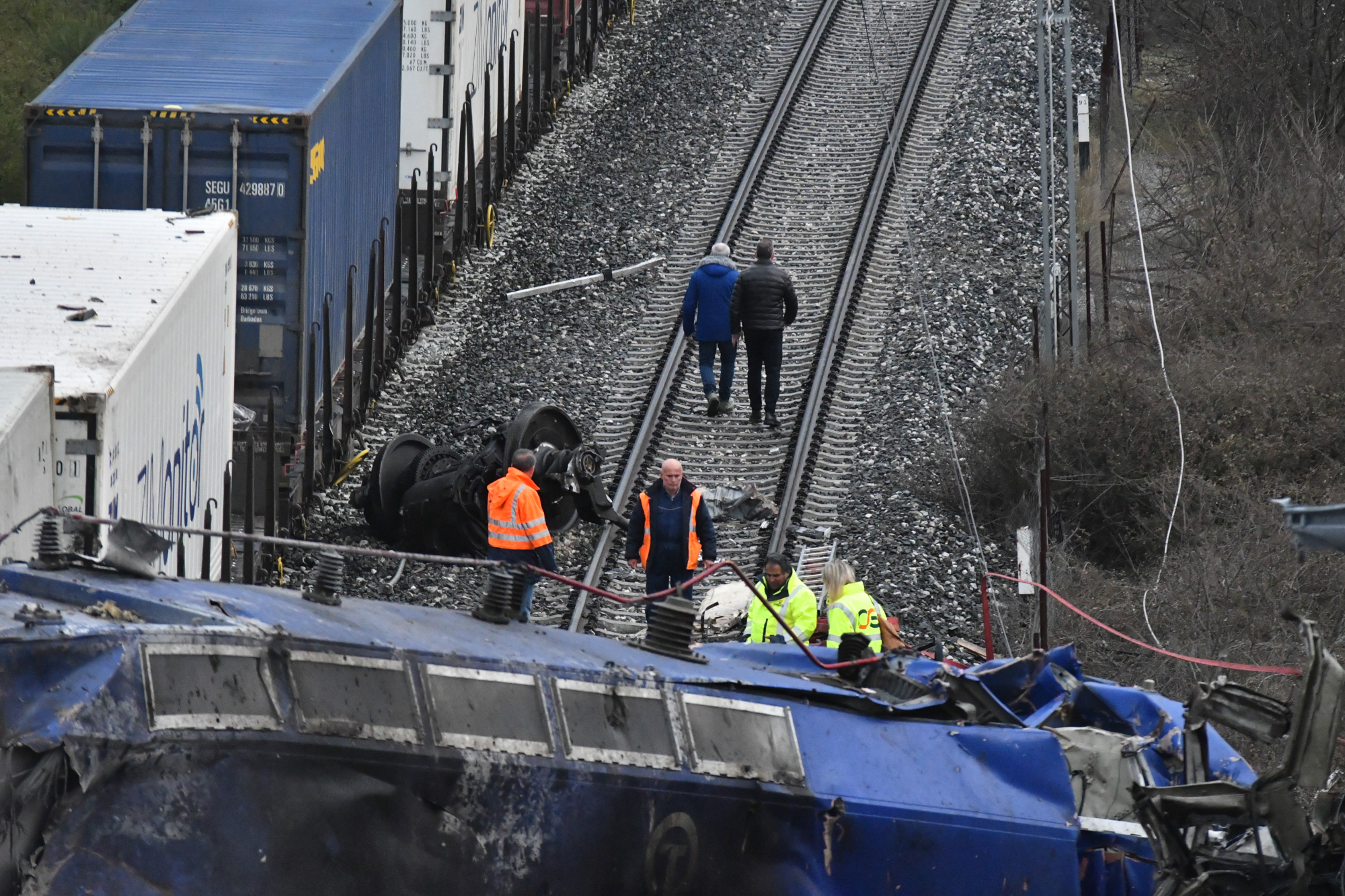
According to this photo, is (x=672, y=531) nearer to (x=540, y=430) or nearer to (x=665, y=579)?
(x=665, y=579)

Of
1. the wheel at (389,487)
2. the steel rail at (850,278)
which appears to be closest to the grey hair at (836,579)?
the steel rail at (850,278)

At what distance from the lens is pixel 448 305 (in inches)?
762

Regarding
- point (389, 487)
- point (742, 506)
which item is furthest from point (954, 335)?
point (389, 487)

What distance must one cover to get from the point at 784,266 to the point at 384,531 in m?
7.05

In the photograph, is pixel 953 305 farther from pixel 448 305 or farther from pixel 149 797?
pixel 149 797

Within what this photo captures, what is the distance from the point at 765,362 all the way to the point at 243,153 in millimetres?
5280

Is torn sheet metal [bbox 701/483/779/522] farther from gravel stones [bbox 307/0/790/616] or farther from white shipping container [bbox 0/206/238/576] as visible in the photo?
white shipping container [bbox 0/206/238/576]

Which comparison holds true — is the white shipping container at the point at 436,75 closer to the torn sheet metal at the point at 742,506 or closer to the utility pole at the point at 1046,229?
the torn sheet metal at the point at 742,506

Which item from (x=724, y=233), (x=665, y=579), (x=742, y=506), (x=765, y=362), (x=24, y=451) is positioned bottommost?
(x=665, y=579)

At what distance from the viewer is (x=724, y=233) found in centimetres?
2016

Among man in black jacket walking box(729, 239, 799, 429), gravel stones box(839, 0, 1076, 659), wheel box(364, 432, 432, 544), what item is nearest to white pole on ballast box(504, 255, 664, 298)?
gravel stones box(839, 0, 1076, 659)

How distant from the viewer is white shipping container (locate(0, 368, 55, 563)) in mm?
8281

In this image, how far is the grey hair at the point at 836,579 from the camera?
1016cm

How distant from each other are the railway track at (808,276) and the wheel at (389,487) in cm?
176
